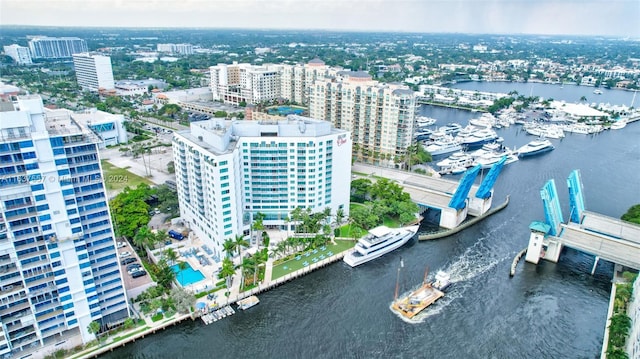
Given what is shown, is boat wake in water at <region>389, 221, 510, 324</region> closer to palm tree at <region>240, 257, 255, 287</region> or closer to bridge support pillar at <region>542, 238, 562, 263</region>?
bridge support pillar at <region>542, 238, 562, 263</region>

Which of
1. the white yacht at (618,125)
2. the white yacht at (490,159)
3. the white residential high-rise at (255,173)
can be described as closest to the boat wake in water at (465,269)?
the white residential high-rise at (255,173)

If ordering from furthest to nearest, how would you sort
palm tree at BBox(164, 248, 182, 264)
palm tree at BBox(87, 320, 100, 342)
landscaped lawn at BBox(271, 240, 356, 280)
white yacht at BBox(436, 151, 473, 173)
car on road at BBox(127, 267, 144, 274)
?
1. white yacht at BBox(436, 151, 473, 173)
2. landscaped lawn at BBox(271, 240, 356, 280)
3. car on road at BBox(127, 267, 144, 274)
4. palm tree at BBox(164, 248, 182, 264)
5. palm tree at BBox(87, 320, 100, 342)

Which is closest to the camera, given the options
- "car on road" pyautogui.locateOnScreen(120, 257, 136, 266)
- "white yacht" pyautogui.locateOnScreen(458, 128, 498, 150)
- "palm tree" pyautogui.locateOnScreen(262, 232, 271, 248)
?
"car on road" pyautogui.locateOnScreen(120, 257, 136, 266)

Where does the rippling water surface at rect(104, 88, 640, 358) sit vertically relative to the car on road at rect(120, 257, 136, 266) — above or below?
below

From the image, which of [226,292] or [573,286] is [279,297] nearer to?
[226,292]

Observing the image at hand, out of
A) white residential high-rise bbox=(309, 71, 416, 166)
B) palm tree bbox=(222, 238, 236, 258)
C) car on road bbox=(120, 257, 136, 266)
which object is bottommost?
car on road bbox=(120, 257, 136, 266)

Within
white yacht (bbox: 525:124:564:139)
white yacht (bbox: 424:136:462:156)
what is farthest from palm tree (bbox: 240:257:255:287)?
white yacht (bbox: 525:124:564:139)

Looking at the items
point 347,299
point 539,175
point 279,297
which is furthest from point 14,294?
point 539,175
